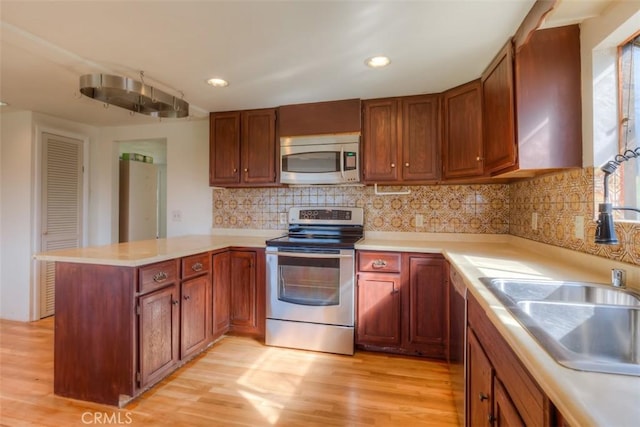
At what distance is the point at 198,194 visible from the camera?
136 inches

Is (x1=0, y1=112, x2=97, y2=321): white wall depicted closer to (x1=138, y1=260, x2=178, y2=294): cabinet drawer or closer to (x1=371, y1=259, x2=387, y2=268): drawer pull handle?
(x1=138, y1=260, x2=178, y2=294): cabinet drawer

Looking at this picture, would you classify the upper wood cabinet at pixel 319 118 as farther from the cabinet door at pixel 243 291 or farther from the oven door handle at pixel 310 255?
the cabinet door at pixel 243 291

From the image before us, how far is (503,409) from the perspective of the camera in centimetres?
91

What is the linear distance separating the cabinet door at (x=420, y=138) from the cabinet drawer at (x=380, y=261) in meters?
0.69

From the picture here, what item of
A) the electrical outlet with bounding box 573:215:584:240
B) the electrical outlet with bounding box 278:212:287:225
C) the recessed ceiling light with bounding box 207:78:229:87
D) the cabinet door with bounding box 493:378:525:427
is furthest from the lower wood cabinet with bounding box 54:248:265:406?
the electrical outlet with bounding box 573:215:584:240

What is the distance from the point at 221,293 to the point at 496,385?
2203 millimetres

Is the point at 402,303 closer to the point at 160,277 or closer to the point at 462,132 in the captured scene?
the point at 462,132

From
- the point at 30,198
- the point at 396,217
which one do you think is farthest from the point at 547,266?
the point at 30,198

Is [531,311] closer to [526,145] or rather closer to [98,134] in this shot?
[526,145]

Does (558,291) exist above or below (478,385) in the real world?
above

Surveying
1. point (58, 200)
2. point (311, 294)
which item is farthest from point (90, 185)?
point (311, 294)

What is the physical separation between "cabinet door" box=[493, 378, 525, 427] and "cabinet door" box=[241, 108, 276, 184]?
236 centimetres

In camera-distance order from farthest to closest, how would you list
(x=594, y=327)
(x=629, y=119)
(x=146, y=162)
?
(x=146, y=162), (x=629, y=119), (x=594, y=327)

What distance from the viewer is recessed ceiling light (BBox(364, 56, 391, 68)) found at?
1.98 metres
